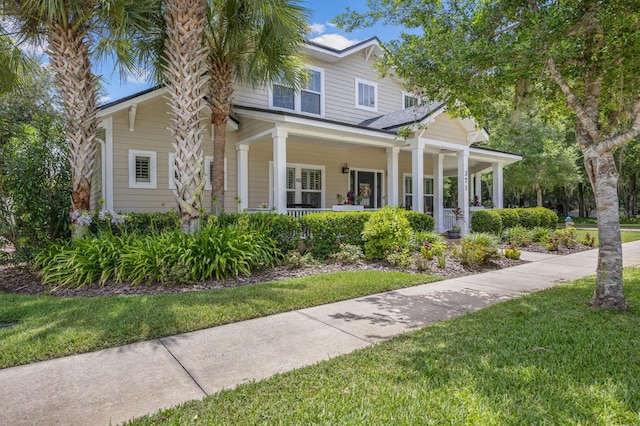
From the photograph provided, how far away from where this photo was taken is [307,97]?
46.4ft

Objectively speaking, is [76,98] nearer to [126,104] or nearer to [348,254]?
[126,104]

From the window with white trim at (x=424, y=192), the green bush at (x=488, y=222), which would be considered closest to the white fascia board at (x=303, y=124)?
the green bush at (x=488, y=222)

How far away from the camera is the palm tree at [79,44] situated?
7.48m

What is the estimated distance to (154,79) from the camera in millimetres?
10531

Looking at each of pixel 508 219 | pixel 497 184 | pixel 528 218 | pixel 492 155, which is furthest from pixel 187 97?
pixel 497 184

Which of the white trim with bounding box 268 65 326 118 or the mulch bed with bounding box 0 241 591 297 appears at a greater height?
the white trim with bounding box 268 65 326 118

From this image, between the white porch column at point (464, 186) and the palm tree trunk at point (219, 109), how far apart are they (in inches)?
362

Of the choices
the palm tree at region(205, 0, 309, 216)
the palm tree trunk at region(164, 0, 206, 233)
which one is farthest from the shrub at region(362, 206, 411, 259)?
the palm tree at region(205, 0, 309, 216)

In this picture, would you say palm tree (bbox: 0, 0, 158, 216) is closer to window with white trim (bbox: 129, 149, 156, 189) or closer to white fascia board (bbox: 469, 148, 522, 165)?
window with white trim (bbox: 129, 149, 156, 189)

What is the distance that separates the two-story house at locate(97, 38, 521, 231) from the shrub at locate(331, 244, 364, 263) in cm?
228

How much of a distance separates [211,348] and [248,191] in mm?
9353

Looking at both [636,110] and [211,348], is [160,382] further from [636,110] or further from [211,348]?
[636,110]

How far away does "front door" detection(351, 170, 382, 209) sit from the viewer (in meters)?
15.8

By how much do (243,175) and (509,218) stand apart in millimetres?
10883
